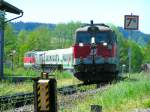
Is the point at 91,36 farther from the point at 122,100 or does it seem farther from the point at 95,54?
the point at 122,100

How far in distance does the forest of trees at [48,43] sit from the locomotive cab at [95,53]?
1969 inches

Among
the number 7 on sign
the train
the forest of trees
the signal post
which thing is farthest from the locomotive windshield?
the forest of trees

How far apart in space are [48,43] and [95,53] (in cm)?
9482

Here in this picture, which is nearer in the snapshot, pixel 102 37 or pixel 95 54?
pixel 95 54

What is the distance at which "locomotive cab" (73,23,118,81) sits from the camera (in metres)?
25.0

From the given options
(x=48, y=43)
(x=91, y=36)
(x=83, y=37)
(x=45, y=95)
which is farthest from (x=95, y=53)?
(x=48, y=43)

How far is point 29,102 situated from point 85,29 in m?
13.1

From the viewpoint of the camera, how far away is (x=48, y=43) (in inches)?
4719

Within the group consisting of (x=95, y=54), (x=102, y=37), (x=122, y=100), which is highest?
(x=102, y=37)

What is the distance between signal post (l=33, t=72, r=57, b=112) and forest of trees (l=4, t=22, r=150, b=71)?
68.8 m

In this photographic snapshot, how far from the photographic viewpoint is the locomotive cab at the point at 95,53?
24953mm

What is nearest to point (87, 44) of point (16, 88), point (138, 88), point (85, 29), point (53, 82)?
point (85, 29)

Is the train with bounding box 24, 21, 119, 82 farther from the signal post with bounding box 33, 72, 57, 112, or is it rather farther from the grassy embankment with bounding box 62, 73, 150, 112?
the signal post with bounding box 33, 72, 57, 112

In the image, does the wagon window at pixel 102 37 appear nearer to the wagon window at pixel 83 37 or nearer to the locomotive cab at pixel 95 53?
the locomotive cab at pixel 95 53
